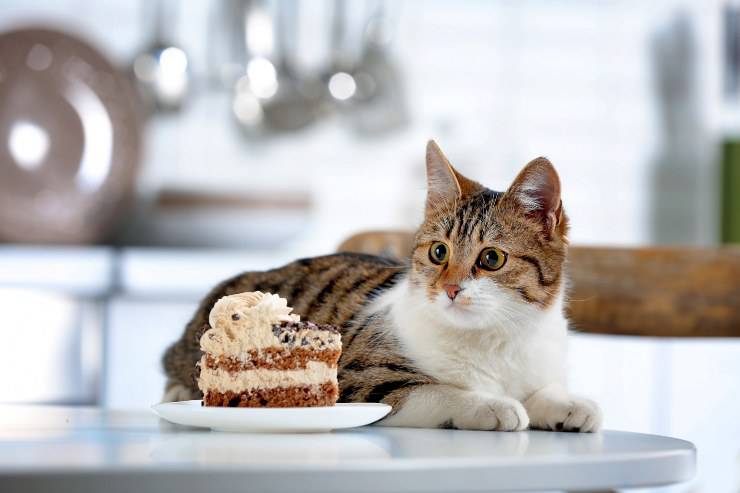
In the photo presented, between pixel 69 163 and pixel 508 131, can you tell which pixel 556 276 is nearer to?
pixel 69 163

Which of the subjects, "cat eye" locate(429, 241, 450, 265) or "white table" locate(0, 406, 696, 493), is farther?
"cat eye" locate(429, 241, 450, 265)

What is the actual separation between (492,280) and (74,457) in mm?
543

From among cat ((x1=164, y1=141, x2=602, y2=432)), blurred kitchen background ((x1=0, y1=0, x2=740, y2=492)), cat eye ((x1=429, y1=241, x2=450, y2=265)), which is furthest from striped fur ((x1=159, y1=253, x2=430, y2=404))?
blurred kitchen background ((x1=0, y1=0, x2=740, y2=492))

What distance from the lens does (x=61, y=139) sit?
2887mm

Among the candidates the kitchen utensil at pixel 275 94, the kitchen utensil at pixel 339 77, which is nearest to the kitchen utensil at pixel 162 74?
the kitchen utensil at pixel 275 94

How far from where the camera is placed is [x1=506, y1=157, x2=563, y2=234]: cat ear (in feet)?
3.67

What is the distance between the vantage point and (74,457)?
726mm

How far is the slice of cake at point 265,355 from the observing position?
3.21ft

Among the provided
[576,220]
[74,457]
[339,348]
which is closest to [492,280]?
[339,348]

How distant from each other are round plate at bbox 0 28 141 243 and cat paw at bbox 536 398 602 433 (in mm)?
2072

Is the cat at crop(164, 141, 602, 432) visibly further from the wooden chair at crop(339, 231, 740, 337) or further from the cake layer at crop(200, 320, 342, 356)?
the wooden chair at crop(339, 231, 740, 337)

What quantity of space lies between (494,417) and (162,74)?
233 cm

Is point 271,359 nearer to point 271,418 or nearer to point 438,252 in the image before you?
point 271,418

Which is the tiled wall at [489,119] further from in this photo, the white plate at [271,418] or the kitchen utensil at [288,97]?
the white plate at [271,418]
